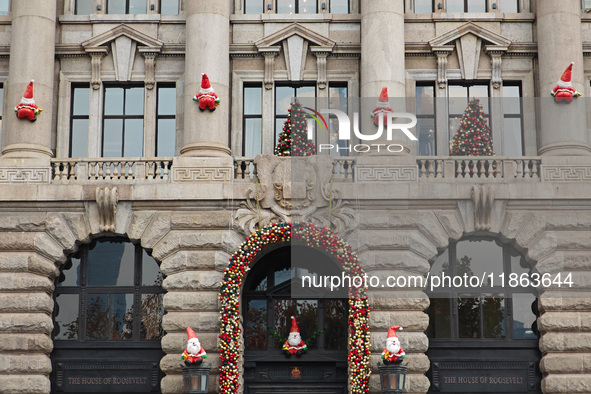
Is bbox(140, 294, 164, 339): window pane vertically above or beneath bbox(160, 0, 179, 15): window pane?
beneath

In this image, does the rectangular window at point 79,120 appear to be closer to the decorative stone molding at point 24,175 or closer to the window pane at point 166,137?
the decorative stone molding at point 24,175

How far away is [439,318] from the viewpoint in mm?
27500

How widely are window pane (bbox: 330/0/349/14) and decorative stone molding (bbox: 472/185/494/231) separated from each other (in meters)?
7.36

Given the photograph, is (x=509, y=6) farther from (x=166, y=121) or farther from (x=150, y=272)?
(x=150, y=272)

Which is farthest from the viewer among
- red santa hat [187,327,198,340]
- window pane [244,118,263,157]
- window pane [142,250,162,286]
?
window pane [244,118,263,157]

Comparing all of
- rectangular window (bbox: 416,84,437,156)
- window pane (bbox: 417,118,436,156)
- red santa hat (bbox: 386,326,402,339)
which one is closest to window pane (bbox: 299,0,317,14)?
rectangular window (bbox: 416,84,437,156)

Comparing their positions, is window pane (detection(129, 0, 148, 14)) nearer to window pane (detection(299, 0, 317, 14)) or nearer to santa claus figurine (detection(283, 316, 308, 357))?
window pane (detection(299, 0, 317, 14))

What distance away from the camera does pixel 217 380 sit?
1030 inches

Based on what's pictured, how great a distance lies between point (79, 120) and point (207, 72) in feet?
15.1

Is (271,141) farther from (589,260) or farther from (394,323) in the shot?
(589,260)

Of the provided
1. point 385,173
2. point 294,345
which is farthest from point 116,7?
point 294,345

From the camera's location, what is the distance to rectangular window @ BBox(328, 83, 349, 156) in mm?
29156

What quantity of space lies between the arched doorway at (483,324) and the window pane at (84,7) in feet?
43.8

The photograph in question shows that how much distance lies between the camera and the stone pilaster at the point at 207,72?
91.8 ft
